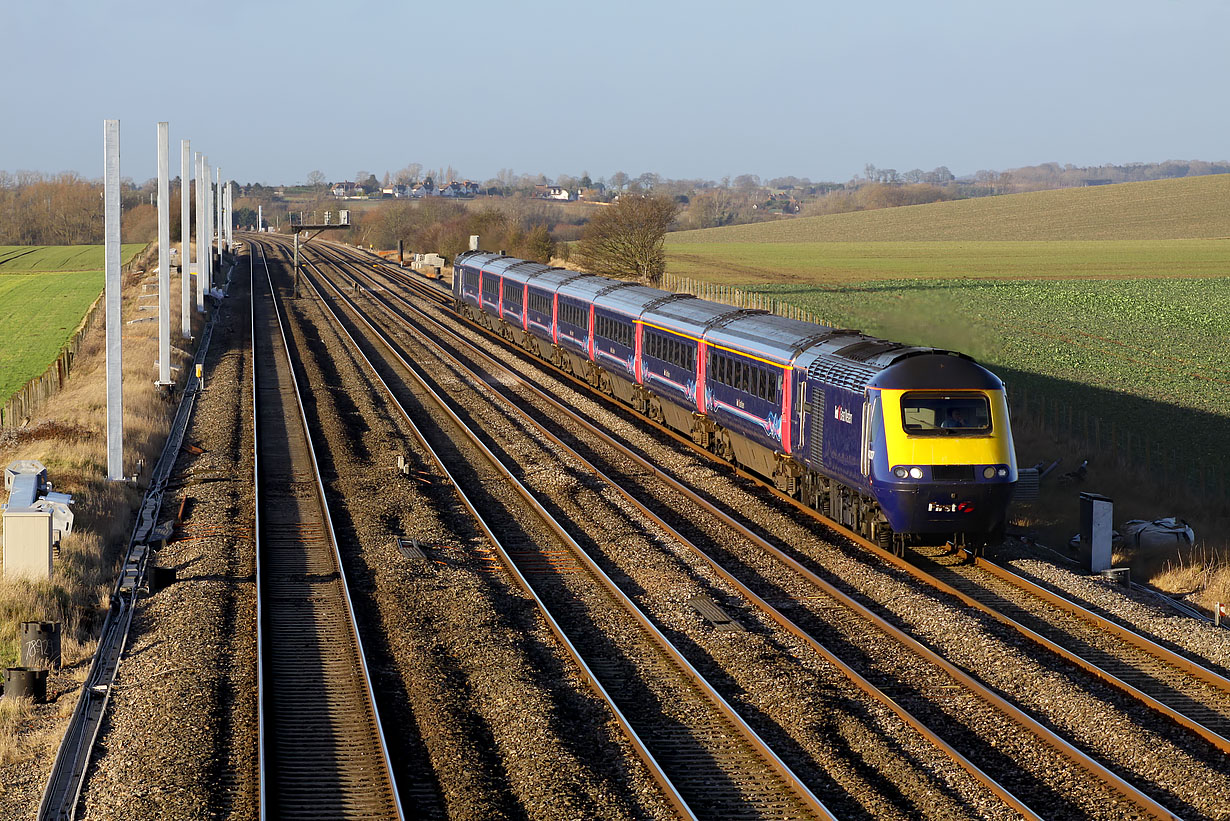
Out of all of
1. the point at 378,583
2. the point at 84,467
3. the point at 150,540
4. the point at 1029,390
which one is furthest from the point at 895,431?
the point at 1029,390

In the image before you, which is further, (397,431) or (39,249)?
(39,249)

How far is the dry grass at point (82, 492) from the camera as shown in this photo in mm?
13703

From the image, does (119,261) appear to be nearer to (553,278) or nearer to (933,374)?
(933,374)

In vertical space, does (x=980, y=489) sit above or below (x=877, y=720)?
above

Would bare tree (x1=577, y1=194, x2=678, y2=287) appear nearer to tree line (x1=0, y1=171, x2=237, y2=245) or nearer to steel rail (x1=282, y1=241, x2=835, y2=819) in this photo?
steel rail (x1=282, y1=241, x2=835, y2=819)

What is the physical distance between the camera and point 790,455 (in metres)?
20.3

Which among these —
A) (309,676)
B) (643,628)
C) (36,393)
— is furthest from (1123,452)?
(36,393)

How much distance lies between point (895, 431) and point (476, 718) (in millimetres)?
7461

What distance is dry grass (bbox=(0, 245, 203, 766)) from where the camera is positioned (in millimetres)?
13703

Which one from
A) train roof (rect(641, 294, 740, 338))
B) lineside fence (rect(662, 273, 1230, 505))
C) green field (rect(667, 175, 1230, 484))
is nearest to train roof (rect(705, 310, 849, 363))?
train roof (rect(641, 294, 740, 338))

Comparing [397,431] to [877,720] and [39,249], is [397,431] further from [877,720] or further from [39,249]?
[39,249]

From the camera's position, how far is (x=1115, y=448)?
26250mm

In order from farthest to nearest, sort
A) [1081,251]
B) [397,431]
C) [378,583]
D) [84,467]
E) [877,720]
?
[1081,251]
[397,431]
[84,467]
[378,583]
[877,720]

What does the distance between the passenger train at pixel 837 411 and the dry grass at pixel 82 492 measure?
33.3ft
